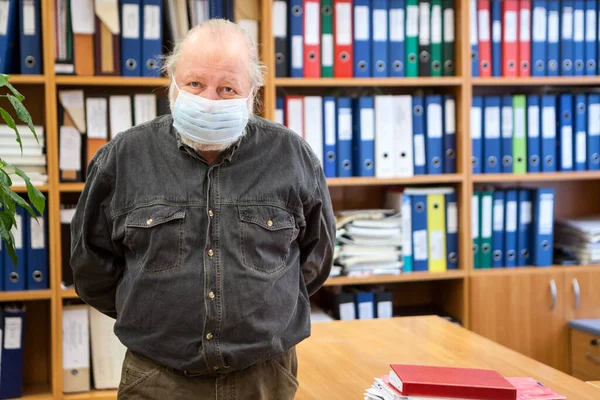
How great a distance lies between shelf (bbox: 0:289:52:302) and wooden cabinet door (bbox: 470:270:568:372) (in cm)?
165

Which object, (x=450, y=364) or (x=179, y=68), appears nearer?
(x=179, y=68)

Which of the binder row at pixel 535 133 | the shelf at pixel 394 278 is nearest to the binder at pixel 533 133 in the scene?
the binder row at pixel 535 133

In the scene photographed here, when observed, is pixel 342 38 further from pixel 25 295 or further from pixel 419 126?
pixel 25 295

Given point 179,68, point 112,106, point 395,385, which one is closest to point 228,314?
point 395,385

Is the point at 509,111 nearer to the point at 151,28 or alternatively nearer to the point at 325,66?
the point at 325,66

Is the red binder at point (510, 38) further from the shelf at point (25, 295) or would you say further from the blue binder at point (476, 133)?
the shelf at point (25, 295)

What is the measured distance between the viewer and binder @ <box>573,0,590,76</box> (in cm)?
330

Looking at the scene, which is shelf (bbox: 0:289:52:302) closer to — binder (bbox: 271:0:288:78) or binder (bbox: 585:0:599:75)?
binder (bbox: 271:0:288:78)

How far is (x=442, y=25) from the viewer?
3203 mm

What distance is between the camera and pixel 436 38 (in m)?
3.19

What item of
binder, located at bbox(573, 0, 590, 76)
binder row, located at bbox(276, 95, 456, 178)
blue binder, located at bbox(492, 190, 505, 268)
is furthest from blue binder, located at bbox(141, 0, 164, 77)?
binder, located at bbox(573, 0, 590, 76)

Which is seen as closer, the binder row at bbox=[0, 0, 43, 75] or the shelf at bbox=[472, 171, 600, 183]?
the binder row at bbox=[0, 0, 43, 75]

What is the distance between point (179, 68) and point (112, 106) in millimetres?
1425

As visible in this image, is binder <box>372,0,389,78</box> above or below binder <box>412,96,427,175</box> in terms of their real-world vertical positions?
above
